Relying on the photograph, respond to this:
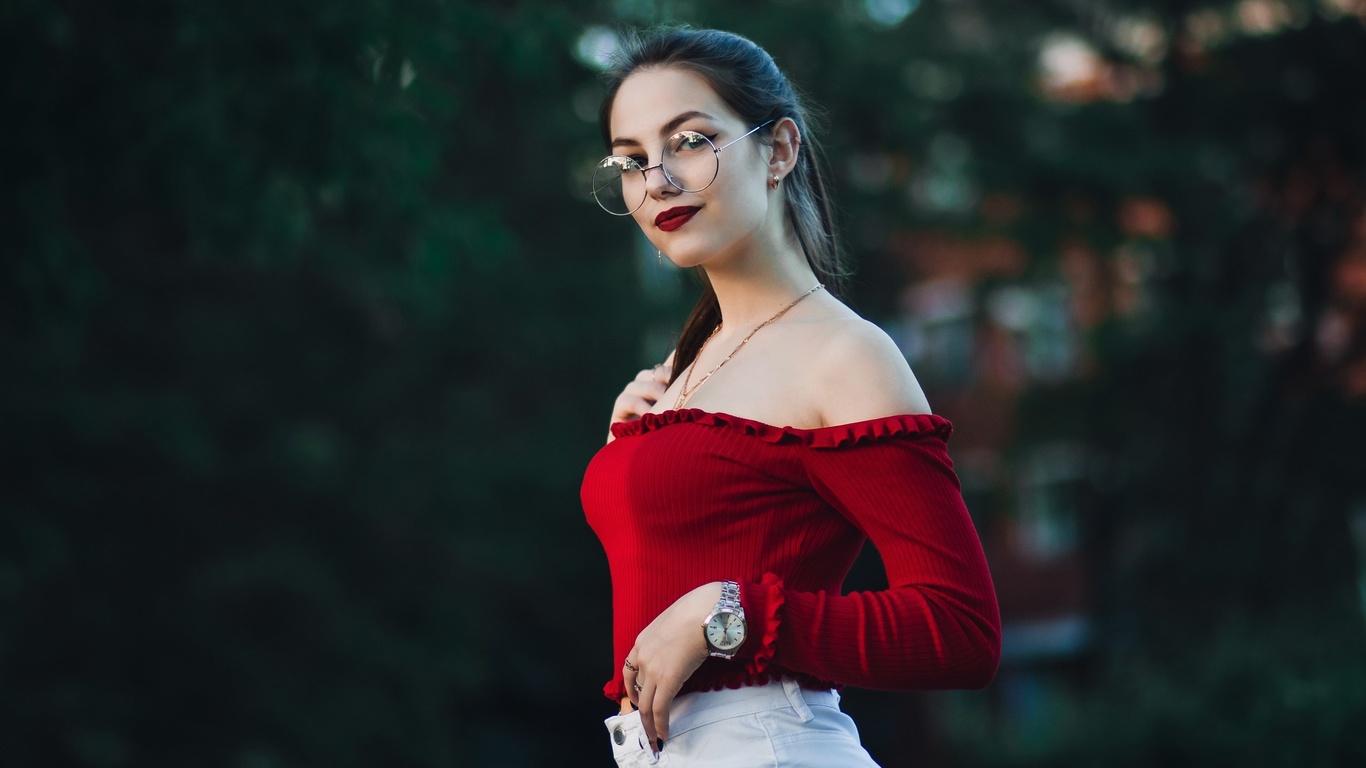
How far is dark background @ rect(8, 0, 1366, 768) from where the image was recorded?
968 centimetres

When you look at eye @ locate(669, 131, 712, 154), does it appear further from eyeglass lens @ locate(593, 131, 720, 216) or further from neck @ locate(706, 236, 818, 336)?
neck @ locate(706, 236, 818, 336)

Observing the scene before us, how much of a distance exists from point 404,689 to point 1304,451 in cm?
839

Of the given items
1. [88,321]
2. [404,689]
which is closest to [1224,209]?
[404,689]

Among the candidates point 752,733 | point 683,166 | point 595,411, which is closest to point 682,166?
point 683,166

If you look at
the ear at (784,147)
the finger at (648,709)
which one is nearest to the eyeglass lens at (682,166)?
the ear at (784,147)

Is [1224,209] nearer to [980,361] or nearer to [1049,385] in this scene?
[1049,385]

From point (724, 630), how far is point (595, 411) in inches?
470

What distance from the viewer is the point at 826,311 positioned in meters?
2.25

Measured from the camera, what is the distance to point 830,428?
2.01 m

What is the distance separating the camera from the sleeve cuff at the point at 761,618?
1930 mm

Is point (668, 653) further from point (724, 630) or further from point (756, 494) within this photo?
point (756, 494)

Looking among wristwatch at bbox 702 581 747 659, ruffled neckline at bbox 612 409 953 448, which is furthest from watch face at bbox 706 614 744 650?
ruffled neckline at bbox 612 409 953 448

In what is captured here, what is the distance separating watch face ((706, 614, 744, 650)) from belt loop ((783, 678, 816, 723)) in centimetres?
18

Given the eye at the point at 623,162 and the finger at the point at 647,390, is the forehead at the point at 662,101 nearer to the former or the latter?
the eye at the point at 623,162
